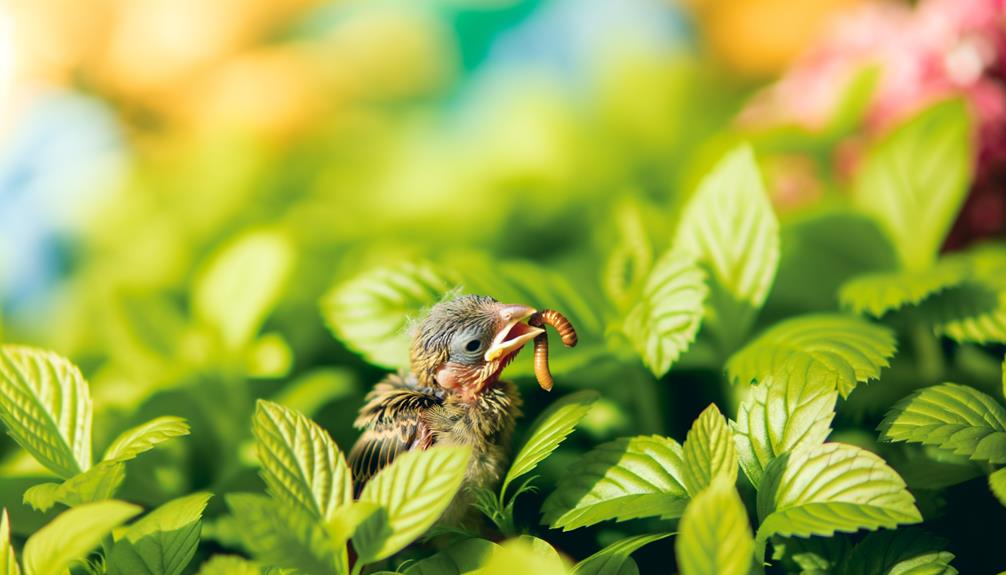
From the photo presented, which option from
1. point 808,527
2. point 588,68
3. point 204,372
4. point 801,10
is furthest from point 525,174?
point 801,10

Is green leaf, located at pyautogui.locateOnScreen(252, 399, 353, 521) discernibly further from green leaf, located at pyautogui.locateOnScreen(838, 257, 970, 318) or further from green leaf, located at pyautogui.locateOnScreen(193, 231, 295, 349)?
green leaf, located at pyautogui.locateOnScreen(838, 257, 970, 318)

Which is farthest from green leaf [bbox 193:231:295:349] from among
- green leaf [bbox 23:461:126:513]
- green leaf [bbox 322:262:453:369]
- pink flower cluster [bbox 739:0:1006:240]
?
pink flower cluster [bbox 739:0:1006:240]

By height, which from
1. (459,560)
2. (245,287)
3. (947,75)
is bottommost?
(459,560)

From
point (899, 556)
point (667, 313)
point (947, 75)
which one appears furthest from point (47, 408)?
point (947, 75)

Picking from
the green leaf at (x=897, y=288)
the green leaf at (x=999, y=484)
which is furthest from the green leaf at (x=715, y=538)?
the green leaf at (x=897, y=288)

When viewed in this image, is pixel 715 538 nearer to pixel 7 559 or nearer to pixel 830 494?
pixel 830 494

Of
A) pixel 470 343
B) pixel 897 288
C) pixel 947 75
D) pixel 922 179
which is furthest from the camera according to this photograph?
pixel 947 75

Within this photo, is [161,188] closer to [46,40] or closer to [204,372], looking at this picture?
[46,40]
